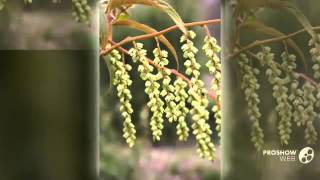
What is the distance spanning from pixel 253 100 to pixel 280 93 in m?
0.06

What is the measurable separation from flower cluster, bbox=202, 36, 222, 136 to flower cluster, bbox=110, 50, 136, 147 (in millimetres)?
176

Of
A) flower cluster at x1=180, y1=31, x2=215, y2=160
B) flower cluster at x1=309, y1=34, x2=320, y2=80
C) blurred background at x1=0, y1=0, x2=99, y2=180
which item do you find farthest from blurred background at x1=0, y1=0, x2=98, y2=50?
flower cluster at x1=309, y1=34, x2=320, y2=80

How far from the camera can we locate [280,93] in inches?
37.8

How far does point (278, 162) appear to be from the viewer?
0.96m

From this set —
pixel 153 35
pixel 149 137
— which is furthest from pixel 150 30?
pixel 149 137

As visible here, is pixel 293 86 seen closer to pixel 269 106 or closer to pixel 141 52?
pixel 269 106

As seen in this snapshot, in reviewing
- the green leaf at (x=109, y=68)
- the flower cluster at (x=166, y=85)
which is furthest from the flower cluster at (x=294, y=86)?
the green leaf at (x=109, y=68)

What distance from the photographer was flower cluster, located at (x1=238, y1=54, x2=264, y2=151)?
0.97 m

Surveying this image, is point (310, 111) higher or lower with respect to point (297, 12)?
lower

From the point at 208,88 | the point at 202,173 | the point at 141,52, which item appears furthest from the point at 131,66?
the point at 202,173

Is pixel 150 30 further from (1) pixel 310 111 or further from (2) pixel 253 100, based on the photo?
(1) pixel 310 111

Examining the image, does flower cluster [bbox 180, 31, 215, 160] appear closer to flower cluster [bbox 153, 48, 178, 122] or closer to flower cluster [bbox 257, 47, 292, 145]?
flower cluster [bbox 153, 48, 178, 122]

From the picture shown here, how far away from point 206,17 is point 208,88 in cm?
15

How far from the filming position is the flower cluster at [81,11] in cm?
99
